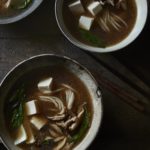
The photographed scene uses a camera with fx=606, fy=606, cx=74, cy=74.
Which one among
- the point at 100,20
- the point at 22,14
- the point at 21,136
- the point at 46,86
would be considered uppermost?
the point at 22,14

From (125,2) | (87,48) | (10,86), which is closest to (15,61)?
(10,86)

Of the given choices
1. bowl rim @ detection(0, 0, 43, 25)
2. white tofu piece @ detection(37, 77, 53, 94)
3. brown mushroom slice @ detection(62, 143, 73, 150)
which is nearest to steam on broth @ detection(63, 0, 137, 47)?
bowl rim @ detection(0, 0, 43, 25)

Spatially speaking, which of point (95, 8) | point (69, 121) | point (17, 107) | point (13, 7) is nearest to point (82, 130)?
point (69, 121)

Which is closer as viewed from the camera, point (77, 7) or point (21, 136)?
point (21, 136)

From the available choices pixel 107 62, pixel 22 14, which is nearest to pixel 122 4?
pixel 107 62

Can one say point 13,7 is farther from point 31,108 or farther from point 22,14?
point 31,108

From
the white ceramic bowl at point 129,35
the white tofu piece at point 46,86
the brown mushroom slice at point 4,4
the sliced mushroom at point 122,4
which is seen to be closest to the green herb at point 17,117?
the white tofu piece at point 46,86

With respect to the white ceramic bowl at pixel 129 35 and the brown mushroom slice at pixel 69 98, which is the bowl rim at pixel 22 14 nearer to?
the white ceramic bowl at pixel 129 35

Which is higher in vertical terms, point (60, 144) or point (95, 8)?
point (95, 8)
